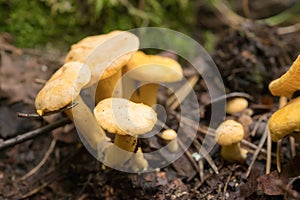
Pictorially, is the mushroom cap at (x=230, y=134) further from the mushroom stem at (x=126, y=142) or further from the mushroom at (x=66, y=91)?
the mushroom at (x=66, y=91)

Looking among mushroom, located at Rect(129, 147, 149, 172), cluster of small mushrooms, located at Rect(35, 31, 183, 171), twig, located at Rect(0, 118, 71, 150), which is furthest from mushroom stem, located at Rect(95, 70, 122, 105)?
mushroom, located at Rect(129, 147, 149, 172)

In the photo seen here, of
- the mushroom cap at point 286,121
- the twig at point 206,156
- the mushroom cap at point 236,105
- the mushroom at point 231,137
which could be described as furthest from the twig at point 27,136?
the mushroom cap at point 286,121

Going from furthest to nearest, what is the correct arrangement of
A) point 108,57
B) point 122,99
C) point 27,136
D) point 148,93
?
point 148,93 < point 27,136 < point 108,57 < point 122,99

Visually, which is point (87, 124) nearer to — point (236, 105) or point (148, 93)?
point (148, 93)

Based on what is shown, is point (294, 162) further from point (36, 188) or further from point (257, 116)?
point (36, 188)

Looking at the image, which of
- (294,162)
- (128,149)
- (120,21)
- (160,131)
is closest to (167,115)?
(160,131)

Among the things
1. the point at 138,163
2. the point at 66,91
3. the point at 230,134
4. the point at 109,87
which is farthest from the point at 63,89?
the point at 230,134

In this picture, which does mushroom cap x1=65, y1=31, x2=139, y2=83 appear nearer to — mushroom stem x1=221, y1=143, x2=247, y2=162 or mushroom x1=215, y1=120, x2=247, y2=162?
mushroom x1=215, y1=120, x2=247, y2=162
